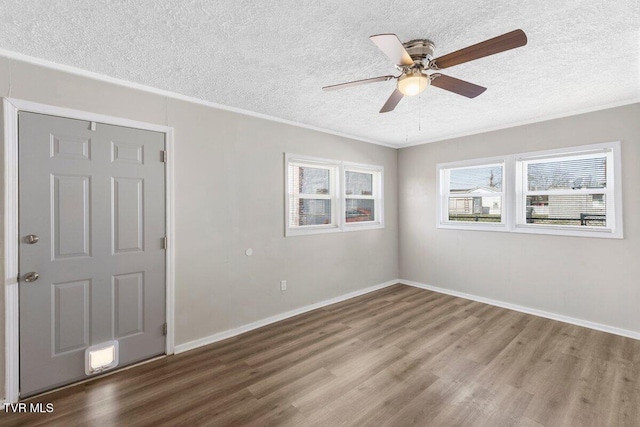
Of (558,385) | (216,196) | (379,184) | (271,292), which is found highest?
(379,184)

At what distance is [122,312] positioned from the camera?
8.36 ft

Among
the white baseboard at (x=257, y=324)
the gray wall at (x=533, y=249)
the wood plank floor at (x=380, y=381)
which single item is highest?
the gray wall at (x=533, y=249)

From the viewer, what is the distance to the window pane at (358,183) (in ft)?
15.2

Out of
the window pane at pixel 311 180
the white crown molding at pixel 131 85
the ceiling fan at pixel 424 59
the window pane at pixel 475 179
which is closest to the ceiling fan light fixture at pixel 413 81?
the ceiling fan at pixel 424 59

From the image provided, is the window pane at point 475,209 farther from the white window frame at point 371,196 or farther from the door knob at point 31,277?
the door knob at point 31,277

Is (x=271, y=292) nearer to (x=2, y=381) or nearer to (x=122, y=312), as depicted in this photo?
(x=122, y=312)

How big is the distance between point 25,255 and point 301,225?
107 inches

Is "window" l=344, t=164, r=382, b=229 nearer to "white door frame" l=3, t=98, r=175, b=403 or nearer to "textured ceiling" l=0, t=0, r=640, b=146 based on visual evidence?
"textured ceiling" l=0, t=0, r=640, b=146


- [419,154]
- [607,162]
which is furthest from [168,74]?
[607,162]

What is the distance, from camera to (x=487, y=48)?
5.25 feet

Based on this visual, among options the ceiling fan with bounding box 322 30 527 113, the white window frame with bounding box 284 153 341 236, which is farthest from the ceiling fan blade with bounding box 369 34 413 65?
the white window frame with bounding box 284 153 341 236

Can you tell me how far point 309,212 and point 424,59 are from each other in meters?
2.54

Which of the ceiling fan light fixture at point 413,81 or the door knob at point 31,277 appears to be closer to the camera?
the ceiling fan light fixture at point 413,81

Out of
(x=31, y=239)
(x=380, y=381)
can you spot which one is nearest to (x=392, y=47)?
(x=380, y=381)
